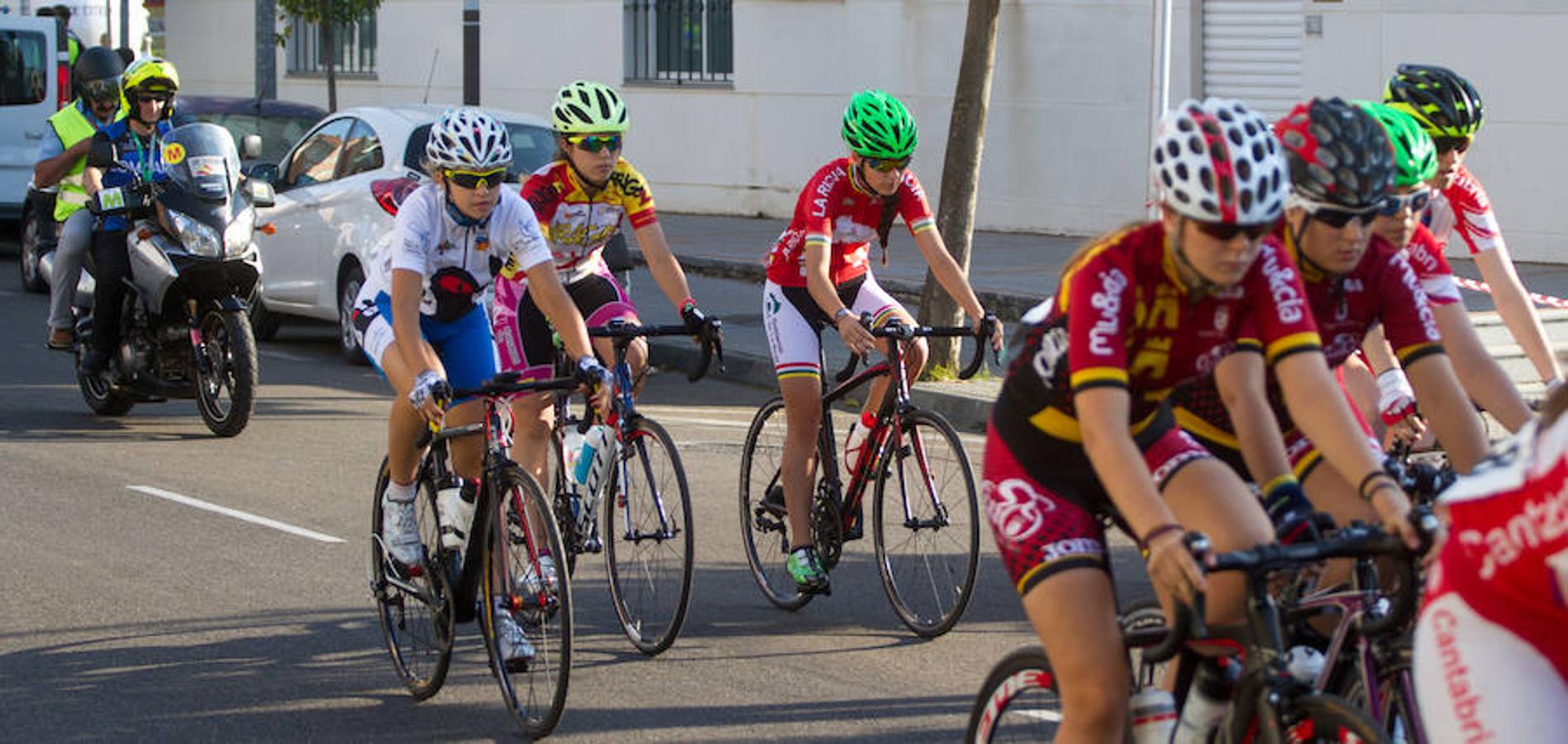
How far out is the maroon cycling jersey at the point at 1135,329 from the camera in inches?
165

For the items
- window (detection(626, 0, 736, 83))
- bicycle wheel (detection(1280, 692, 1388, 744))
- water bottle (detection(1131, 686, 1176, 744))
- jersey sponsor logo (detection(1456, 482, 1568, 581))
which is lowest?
water bottle (detection(1131, 686, 1176, 744))

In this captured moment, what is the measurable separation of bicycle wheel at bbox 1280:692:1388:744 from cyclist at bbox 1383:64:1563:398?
253cm

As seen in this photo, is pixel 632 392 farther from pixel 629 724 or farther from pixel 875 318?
pixel 629 724

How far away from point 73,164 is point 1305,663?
9.92m

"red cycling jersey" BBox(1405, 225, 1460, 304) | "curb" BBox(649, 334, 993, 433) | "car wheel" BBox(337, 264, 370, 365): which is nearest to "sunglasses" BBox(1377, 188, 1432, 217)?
"red cycling jersey" BBox(1405, 225, 1460, 304)

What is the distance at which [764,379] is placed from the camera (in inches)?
545

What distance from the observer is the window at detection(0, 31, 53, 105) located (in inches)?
835

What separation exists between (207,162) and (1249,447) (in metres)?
8.50

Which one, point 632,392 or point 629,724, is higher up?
point 632,392

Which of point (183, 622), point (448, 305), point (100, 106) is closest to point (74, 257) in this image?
point (100, 106)

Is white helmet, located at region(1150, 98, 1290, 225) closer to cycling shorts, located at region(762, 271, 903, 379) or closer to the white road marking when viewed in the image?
cycling shorts, located at region(762, 271, 903, 379)

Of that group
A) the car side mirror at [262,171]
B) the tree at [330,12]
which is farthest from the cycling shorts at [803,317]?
the tree at [330,12]

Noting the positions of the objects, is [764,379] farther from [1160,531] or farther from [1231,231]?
[1160,531]

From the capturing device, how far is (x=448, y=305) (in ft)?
23.1
